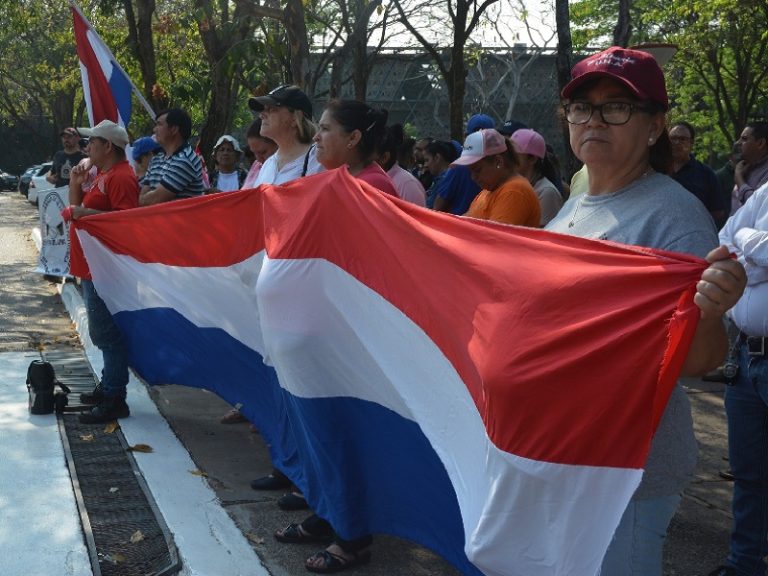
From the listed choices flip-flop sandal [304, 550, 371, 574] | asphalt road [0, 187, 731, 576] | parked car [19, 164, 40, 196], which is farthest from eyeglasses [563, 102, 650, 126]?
parked car [19, 164, 40, 196]

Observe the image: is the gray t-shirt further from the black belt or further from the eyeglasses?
the black belt

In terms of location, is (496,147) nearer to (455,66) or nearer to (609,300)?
(609,300)

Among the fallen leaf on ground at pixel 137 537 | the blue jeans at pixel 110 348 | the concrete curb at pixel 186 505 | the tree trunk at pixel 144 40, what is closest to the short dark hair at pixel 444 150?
the concrete curb at pixel 186 505

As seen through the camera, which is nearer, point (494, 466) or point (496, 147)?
point (494, 466)

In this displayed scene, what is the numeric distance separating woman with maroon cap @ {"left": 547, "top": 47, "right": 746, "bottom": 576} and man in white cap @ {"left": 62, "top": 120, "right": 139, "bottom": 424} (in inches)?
173

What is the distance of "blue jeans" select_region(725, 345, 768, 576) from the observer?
3975mm

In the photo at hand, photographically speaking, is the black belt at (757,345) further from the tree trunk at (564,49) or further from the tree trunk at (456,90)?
the tree trunk at (456,90)

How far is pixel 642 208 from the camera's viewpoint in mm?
2723

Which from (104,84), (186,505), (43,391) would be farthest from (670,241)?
(104,84)

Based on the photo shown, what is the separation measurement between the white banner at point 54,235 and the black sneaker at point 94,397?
6.30m

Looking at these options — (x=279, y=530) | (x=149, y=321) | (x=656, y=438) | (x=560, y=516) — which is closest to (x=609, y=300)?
(x=656, y=438)

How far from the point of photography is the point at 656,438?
264 cm

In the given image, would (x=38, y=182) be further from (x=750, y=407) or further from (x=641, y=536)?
(x=641, y=536)

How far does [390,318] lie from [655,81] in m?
1.44
